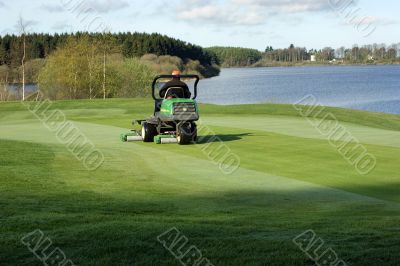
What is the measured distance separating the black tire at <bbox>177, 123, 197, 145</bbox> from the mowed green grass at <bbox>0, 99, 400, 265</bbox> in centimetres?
40

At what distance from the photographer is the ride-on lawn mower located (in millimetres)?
19109

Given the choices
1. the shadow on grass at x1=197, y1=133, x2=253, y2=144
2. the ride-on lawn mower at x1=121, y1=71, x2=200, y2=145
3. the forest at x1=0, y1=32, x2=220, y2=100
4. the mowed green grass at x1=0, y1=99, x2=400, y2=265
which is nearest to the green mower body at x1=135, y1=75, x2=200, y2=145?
the ride-on lawn mower at x1=121, y1=71, x2=200, y2=145

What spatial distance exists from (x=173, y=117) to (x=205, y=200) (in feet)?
27.8

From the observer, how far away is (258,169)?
1431cm

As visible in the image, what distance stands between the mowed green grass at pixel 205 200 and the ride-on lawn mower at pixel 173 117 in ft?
2.19

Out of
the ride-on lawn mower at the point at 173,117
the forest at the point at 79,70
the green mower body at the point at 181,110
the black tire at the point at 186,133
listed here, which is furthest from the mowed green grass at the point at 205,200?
the forest at the point at 79,70

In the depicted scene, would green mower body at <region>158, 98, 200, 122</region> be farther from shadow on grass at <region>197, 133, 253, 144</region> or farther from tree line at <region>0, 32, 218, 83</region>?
tree line at <region>0, 32, 218, 83</region>

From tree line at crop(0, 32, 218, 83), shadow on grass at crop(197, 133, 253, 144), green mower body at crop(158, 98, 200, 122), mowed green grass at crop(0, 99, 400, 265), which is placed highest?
tree line at crop(0, 32, 218, 83)

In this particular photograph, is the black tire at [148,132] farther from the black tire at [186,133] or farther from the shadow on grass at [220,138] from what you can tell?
the shadow on grass at [220,138]

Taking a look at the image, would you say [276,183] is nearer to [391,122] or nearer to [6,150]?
[6,150]

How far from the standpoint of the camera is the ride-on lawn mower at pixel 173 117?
1911cm

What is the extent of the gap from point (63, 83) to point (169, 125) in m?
42.7

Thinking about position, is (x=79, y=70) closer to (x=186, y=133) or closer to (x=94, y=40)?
(x=94, y=40)

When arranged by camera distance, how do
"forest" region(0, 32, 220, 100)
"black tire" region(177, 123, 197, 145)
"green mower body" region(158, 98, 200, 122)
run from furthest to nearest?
"forest" region(0, 32, 220, 100) < "black tire" region(177, 123, 197, 145) < "green mower body" region(158, 98, 200, 122)
